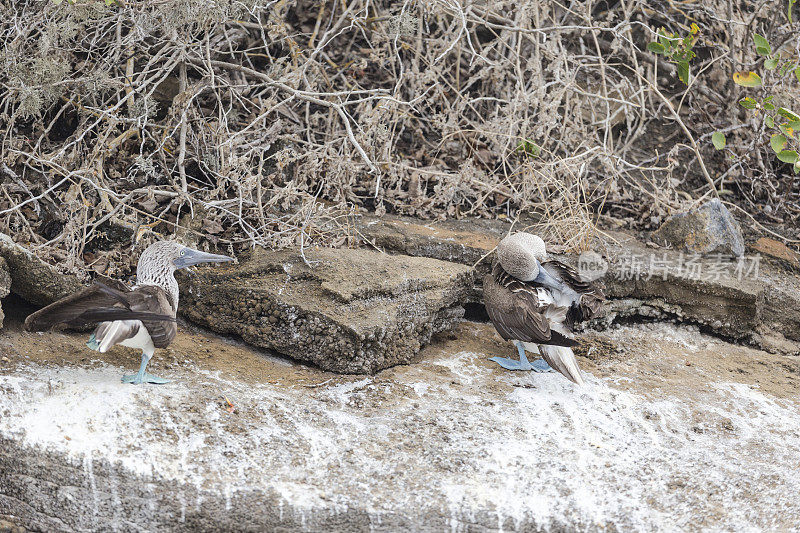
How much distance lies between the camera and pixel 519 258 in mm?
4242

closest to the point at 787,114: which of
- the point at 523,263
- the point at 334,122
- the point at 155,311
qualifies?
the point at 523,263

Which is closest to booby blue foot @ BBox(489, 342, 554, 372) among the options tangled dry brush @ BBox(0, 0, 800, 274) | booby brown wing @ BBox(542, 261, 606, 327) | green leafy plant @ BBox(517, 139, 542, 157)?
Result: booby brown wing @ BBox(542, 261, 606, 327)

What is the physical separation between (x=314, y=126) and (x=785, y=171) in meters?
3.60

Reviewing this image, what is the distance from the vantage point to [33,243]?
461cm

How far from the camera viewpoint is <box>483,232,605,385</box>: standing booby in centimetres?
409

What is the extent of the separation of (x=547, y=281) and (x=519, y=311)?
29 centimetres

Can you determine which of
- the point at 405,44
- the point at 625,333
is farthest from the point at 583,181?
the point at 405,44

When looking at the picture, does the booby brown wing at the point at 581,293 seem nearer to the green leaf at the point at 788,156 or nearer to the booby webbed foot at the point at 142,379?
the green leaf at the point at 788,156

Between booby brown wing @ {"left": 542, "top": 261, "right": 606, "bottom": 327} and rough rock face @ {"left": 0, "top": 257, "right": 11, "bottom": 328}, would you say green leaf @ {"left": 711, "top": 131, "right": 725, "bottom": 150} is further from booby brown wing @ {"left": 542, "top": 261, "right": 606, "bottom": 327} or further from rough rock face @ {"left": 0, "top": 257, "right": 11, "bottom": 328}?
rough rock face @ {"left": 0, "top": 257, "right": 11, "bottom": 328}

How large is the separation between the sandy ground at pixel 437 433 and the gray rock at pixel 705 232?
1.12 metres

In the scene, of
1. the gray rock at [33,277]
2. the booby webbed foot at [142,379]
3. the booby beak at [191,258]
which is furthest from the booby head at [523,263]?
the gray rock at [33,277]

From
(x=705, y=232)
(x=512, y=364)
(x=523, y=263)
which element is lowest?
(x=512, y=364)

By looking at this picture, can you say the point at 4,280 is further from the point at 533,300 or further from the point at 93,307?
the point at 533,300

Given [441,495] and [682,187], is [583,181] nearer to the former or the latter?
[682,187]
